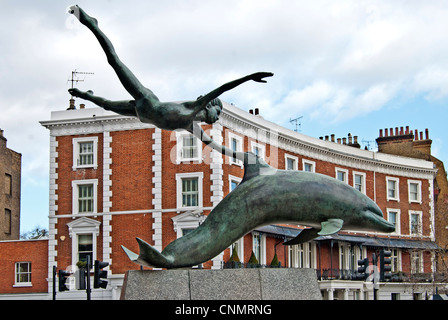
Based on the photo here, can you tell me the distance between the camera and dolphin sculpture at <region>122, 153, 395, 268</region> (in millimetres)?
11664

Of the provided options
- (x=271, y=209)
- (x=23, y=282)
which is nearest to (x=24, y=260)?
(x=23, y=282)

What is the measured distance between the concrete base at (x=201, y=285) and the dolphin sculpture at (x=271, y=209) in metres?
0.38

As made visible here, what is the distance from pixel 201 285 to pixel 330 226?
249 centimetres

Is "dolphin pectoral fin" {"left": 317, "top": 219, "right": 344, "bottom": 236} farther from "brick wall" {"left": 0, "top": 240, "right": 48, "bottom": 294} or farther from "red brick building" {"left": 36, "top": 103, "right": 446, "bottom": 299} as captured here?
"brick wall" {"left": 0, "top": 240, "right": 48, "bottom": 294}

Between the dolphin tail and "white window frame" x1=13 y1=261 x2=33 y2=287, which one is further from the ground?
the dolphin tail

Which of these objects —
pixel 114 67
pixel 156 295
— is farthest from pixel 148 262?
pixel 114 67

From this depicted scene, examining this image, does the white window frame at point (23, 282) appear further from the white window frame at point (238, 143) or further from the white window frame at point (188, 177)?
the white window frame at point (238, 143)

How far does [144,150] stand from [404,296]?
2630 cm

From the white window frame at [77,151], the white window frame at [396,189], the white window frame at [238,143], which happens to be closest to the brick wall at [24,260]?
the white window frame at [77,151]

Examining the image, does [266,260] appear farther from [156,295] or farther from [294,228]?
[156,295]

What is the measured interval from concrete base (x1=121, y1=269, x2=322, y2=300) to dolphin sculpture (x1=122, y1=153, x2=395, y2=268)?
38 cm

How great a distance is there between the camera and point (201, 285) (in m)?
11.1

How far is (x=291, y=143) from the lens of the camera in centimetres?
4619

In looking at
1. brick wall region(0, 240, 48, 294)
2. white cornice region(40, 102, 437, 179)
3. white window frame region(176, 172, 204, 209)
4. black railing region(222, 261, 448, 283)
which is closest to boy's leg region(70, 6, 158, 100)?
white window frame region(176, 172, 204, 209)
